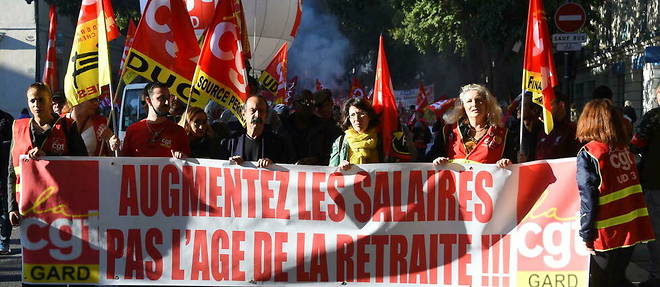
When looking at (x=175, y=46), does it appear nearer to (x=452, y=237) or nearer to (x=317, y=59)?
(x=452, y=237)

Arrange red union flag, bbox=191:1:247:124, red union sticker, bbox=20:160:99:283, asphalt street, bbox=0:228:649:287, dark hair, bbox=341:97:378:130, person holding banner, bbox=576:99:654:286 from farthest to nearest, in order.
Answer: asphalt street, bbox=0:228:649:287 < red union flag, bbox=191:1:247:124 < dark hair, bbox=341:97:378:130 < red union sticker, bbox=20:160:99:283 < person holding banner, bbox=576:99:654:286

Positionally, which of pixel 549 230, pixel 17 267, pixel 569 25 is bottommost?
pixel 17 267

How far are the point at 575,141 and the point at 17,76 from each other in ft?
116

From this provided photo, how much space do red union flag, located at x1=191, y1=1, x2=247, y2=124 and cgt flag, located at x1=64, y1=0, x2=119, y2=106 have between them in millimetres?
709

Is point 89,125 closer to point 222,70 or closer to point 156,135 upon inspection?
point 222,70

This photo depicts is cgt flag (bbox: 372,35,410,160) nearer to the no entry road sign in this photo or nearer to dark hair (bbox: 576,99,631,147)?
dark hair (bbox: 576,99,631,147)

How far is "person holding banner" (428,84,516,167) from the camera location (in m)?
7.25

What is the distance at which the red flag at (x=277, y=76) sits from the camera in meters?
14.2

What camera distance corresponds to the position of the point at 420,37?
35875 mm

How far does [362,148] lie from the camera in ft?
24.9

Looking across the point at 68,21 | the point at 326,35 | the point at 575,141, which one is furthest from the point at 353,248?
the point at 326,35

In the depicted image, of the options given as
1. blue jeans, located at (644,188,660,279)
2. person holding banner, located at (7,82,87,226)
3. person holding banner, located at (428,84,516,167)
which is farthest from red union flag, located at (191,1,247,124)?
blue jeans, located at (644,188,660,279)

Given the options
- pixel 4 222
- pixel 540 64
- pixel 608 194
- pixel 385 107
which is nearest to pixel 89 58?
pixel 385 107

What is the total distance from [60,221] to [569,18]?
9.03m
